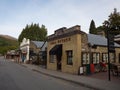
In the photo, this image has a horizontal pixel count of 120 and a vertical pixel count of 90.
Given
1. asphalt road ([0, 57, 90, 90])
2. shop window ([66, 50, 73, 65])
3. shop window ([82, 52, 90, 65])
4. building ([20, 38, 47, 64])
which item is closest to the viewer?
asphalt road ([0, 57, 90, 90])

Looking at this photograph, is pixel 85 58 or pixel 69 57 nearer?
pixel 85 58

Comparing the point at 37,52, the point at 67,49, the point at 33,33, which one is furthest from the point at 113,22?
the point at 33,33

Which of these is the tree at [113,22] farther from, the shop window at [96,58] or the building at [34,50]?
the shop window at [96,58]

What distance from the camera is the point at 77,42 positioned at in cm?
2180

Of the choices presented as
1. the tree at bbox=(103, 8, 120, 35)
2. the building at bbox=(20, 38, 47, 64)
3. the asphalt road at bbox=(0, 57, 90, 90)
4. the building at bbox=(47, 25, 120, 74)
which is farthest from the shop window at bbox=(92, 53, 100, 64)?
the tree at bbox=(103, 8, 120, 35)

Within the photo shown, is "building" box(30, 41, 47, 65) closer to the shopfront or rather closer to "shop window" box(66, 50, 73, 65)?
the shopfront

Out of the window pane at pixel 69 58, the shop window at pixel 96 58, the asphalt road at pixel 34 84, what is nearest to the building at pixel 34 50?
the window pane at pixel 69 58

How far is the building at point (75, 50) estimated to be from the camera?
2192cm

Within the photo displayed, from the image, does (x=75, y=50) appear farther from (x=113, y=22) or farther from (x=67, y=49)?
(x=113, y=22)

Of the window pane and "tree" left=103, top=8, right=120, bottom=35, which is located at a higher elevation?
"tree" left=103, top=8, right=120, bottom=35

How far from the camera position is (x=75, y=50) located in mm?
21984

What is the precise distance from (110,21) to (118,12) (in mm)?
2955

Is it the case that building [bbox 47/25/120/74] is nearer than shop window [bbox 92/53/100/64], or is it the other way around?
building [bbox 47/25/120/74]

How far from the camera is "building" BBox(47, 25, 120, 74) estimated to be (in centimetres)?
2192
